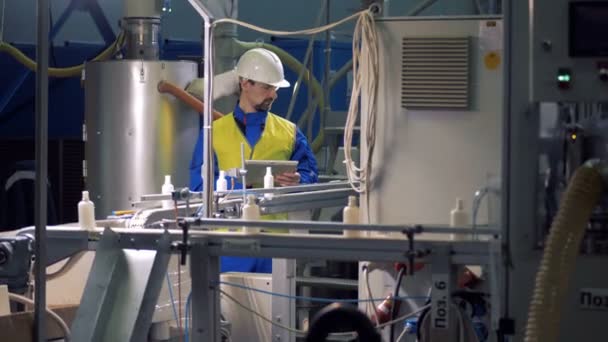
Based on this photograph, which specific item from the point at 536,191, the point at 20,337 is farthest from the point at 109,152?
the point at 536,191

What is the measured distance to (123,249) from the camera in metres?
3.05

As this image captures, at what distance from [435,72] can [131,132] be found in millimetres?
2310

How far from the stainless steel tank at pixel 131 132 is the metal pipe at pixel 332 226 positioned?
2.26m

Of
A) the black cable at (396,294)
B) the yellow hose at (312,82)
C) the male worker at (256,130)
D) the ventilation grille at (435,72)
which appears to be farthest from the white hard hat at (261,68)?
the black cable at (396,294)

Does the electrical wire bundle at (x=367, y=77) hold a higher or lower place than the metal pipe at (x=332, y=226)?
higher

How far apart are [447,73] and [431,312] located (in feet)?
2.76

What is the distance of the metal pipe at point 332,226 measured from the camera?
2770mm

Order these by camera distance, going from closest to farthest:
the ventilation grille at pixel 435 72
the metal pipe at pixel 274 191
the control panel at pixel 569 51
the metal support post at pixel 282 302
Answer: the control panel at pixel 569 51 → the ventilation grille at pixel 435 72 → the metal pipe at pixel 274 191 → the metal support post at pixel 282 302

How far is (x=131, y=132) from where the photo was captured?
5309 mm

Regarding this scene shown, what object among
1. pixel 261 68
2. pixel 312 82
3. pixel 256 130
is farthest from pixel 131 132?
pixel 312 82

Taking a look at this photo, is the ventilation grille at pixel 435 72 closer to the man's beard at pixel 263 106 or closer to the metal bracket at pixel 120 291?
the metal bracket at pixel 120 291

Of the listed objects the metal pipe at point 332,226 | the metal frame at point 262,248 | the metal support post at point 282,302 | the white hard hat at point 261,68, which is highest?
the white hard hat at point 261,68

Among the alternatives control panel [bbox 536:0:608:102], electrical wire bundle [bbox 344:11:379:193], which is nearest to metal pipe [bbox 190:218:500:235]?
control panel [bbox 536:0:608:102]

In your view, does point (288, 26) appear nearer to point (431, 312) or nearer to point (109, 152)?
point (109, 152)
